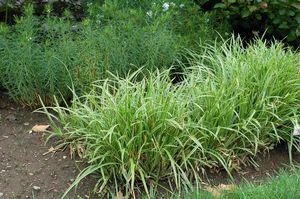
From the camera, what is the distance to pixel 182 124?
391 cm

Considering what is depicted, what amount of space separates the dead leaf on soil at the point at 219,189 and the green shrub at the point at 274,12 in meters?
2.83

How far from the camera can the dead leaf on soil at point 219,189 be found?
3.73 metres

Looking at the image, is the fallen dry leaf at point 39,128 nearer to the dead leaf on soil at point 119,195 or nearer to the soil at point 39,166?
the soil at point 39,166

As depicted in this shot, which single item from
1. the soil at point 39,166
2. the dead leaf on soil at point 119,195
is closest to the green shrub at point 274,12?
the soil at point 39,166

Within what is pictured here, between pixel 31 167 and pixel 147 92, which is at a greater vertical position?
pixel 147 92

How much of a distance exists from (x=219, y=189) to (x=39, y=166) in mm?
1336

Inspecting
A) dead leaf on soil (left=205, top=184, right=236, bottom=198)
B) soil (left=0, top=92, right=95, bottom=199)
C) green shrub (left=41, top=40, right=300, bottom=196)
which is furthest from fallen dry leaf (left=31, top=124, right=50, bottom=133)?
dead leaf on soil (left=205, top=184, right=236, bottom=198)

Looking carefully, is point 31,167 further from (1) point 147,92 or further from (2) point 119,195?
(1) point 147,92

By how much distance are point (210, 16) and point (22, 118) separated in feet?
8.60

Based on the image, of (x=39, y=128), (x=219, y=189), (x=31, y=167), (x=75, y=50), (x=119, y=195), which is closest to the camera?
(x=119, y=195)

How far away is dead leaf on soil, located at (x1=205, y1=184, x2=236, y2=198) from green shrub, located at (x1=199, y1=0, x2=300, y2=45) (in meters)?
2.83

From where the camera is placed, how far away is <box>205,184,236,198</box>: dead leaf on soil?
3732mm

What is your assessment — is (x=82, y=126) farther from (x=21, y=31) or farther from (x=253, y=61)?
(x=253, y=61)

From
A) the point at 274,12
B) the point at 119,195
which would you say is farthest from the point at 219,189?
the point at 274,12
